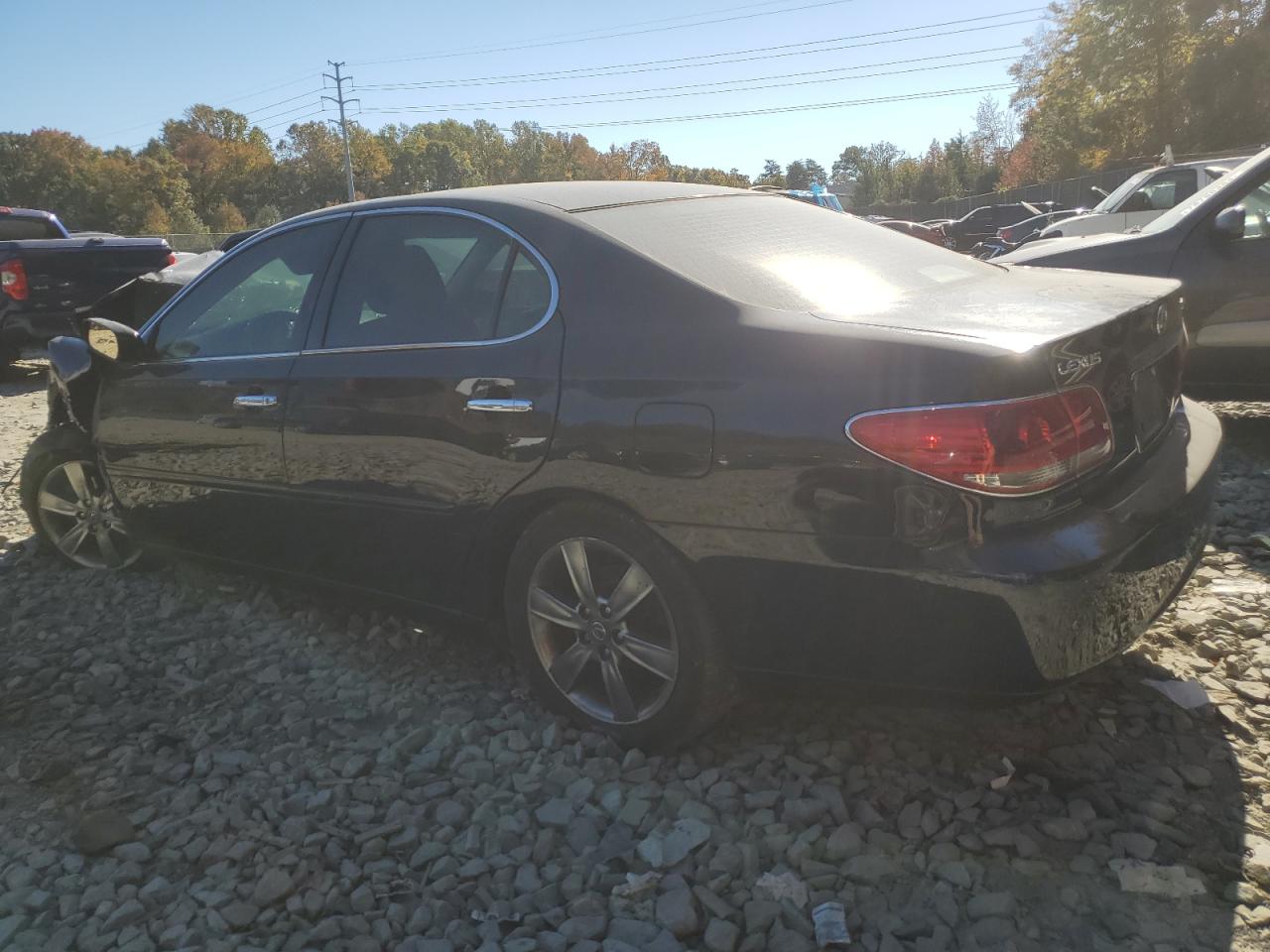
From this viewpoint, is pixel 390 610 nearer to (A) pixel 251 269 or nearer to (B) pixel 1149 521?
(A) pixel 251 269

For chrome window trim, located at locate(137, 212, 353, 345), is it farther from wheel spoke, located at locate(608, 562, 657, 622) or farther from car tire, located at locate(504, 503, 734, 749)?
wheel spoke, located at locate(608, 562, 657, 622)

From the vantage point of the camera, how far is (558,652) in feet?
10.3

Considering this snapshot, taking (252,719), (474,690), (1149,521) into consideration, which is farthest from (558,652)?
(1149,521)

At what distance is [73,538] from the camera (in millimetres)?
4844

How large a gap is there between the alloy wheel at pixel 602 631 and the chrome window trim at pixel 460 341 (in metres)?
0.63

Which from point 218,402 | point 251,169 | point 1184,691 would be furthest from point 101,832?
point 251,169

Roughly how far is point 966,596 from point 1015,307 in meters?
0.86

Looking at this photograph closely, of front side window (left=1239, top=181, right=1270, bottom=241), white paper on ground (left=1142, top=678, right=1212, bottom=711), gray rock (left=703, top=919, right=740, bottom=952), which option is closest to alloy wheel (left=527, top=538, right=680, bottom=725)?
gray rock (left=703, top=919, right=740, bottom=952)

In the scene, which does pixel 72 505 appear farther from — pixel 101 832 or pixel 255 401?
pixel 101 832


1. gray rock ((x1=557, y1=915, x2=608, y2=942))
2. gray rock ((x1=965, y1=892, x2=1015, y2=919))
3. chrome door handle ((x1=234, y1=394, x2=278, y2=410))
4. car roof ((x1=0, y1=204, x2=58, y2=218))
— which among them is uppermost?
car roof ((x1=0, y1=204, x2=58, y2=218))

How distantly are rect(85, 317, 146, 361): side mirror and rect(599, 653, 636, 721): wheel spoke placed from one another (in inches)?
97.8

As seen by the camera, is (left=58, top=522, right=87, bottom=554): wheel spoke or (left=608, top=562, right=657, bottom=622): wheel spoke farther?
(left=58, top=522, right=87, bottom=554): wheel spoke

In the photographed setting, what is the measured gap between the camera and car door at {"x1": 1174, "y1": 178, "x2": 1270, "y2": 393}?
216 inches

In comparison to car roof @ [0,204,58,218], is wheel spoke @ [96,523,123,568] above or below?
below
